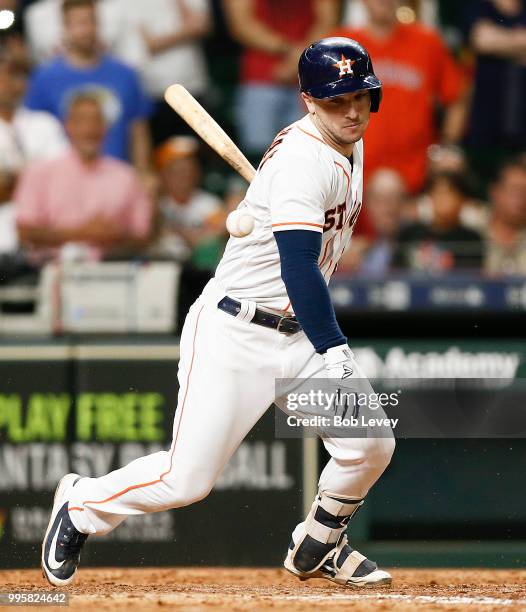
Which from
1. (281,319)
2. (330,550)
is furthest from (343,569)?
(281,319)

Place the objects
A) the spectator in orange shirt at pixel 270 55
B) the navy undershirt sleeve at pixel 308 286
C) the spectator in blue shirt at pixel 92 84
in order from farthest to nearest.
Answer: the spectator in orange shirt at pixel 270 55 < the spectator in blue shirt at pixel 92 84 < the navy undershirt sleeve at pixel 308 286

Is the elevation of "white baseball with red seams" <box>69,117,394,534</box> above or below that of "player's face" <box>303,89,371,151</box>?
below

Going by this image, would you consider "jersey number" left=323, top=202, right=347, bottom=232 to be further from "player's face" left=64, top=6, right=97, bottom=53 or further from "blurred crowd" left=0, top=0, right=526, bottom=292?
"player's face" left=64, top=6, right=97, bottom=53

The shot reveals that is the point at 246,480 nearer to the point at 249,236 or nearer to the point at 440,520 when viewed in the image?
the point at 440,520

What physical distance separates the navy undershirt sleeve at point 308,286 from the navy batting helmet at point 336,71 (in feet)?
1.60

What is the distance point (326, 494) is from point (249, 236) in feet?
3.11

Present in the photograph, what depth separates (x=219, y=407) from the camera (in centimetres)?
406

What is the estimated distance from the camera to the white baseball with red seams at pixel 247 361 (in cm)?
405

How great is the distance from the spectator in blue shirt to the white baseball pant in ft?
11.4

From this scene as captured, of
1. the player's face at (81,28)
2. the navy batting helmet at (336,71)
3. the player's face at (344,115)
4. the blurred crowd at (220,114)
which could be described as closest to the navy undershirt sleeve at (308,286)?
the player's face at (344,115)

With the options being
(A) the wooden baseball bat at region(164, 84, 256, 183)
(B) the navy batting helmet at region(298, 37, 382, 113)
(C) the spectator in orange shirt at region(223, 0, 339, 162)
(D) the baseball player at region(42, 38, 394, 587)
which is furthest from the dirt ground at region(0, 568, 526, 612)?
(C) the spectator in orange shirt at region(223, 0, 339, 162)

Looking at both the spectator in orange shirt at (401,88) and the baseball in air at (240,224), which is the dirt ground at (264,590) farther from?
the spectator in orange shirt at (401,88)

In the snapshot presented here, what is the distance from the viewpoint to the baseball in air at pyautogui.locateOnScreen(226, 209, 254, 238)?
13.2 feet

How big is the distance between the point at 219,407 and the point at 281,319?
363 mm
